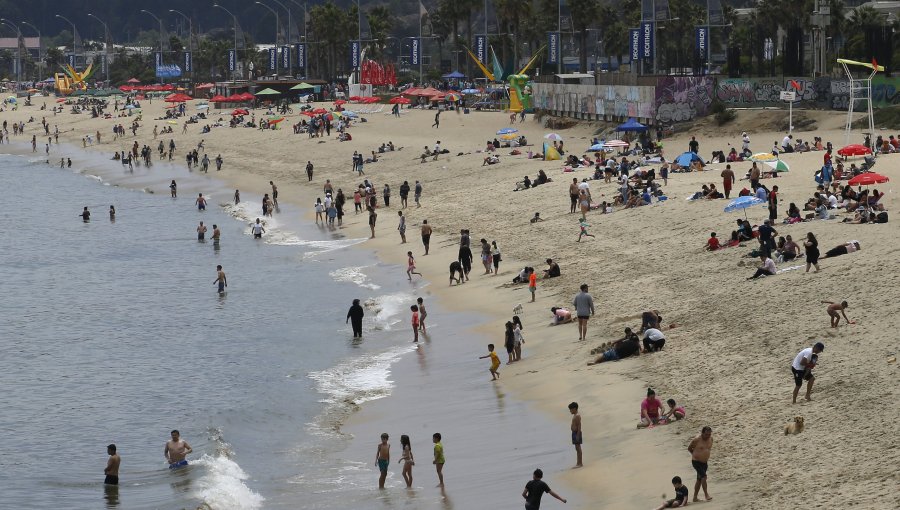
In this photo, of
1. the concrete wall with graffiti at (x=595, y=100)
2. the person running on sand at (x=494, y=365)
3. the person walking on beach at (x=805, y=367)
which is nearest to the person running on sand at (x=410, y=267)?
the person running on sand at (x=494, y=365)

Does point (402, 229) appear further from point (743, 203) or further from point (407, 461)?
point (407, 461)

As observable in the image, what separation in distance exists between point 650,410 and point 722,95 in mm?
45260

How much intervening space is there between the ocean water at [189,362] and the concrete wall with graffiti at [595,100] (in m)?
19.6

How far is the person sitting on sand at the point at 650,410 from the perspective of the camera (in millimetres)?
18859

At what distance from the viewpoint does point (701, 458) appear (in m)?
15.8

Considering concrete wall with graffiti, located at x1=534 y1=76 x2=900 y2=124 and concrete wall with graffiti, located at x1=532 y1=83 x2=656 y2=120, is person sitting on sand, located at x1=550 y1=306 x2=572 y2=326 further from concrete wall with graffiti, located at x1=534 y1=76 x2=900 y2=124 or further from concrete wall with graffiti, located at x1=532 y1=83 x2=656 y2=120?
concrete wall with graffiti, located at x1=532 y1=83 x2=656 y2=120

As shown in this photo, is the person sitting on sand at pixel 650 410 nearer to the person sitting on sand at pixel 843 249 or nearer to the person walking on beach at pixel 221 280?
the person sitting on sand at pixel 843 249

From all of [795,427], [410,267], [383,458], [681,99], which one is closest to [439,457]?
[383,458]

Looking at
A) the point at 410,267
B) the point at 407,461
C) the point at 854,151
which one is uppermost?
the point at 854,151

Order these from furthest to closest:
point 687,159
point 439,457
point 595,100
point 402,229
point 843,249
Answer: point 595,100 → point 687,159 → point 402,229 → point 843,249 → point 439,457

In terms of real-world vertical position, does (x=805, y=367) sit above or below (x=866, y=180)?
below

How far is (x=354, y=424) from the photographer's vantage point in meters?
22.6

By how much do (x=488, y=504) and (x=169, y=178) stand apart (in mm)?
56092

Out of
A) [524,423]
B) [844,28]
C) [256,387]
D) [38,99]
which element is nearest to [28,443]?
[256,387]
